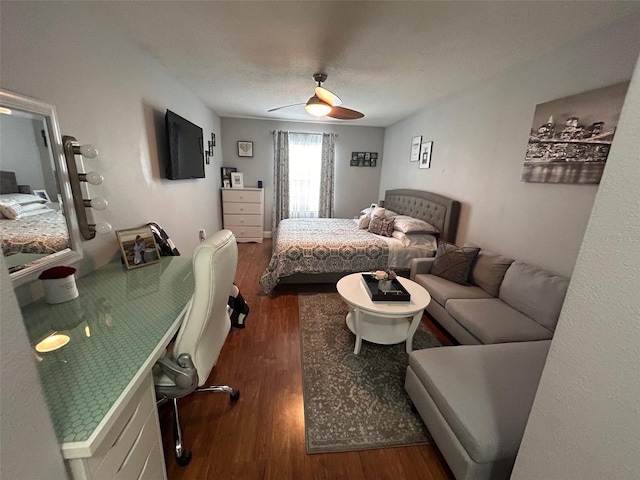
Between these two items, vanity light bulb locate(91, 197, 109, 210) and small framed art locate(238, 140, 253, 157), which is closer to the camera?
vanity light bulb locate(91, 197, 109, 210)

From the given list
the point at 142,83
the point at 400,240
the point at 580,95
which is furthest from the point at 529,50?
the point at 142,83

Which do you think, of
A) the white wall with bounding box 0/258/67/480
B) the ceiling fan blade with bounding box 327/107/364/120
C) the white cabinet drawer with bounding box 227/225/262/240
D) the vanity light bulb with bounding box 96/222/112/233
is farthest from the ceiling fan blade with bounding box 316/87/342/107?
the white cabinet drawer with bounding box 227/225/262/240

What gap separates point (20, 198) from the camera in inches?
45.3

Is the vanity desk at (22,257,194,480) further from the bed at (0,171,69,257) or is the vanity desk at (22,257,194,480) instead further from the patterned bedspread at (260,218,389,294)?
the patterned bedspread at (260,218,389,294)

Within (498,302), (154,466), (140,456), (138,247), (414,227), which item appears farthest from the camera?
(414,227)

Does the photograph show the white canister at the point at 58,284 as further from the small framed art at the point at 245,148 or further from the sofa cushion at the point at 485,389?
the small framed art at the point at 245,148

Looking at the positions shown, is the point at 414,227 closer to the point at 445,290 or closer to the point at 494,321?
the point at 445,290

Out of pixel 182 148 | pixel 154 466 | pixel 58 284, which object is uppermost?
pixel 182 148

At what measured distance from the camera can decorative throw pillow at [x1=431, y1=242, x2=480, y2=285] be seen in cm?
250

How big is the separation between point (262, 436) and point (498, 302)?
203 centimetres

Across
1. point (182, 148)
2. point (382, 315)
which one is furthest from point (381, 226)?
point (182, 148)

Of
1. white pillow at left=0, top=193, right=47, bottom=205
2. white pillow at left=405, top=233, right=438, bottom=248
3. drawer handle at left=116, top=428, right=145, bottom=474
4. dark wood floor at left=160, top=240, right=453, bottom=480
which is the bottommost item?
dark wood floor at left=160, top=240, right=453, bottom=480

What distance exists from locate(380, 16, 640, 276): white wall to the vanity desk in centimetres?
264

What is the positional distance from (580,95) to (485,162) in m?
0.91
